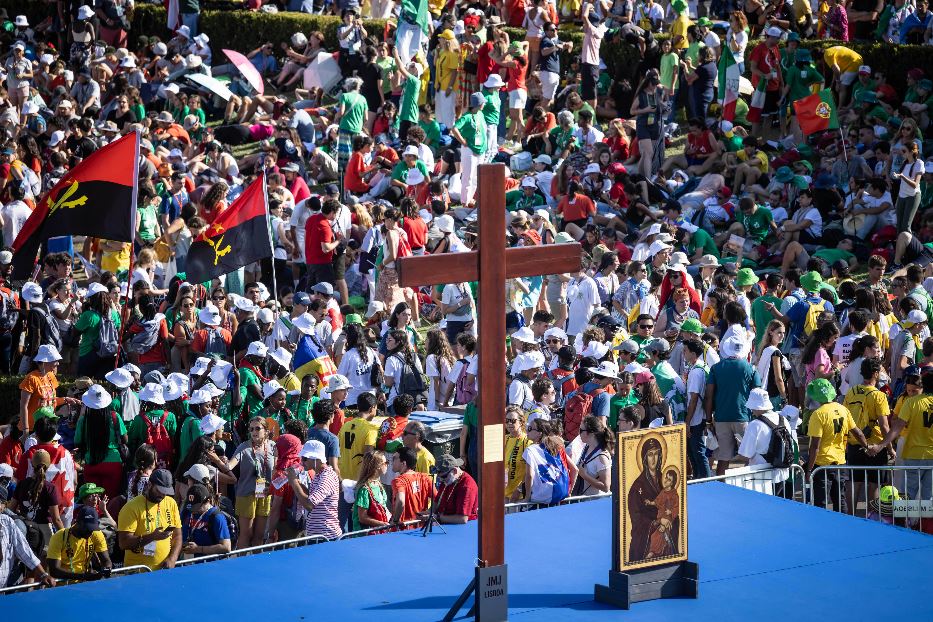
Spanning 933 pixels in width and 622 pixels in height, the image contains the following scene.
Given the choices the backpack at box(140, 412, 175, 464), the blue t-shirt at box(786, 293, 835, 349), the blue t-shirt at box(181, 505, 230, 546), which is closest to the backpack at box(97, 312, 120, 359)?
the backpack at box(140, 412, 175, 464)

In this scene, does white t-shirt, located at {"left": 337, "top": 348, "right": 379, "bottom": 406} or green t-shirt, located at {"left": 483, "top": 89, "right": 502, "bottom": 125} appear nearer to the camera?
white t-shirt, located at {"left": 337, "top": 348, "right": 379, "bottom": 406}

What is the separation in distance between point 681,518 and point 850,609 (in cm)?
108

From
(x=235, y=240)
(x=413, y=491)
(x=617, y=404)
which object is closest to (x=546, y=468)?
(x=413, y=491)

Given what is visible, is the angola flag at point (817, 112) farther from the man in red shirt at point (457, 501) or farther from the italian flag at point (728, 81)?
the man in red shirt at point (457, 501)

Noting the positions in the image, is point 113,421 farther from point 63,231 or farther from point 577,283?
point 577,283

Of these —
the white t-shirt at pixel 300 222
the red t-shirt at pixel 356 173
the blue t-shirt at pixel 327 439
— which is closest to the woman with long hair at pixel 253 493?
the blue t-shirt at pixel 327 439

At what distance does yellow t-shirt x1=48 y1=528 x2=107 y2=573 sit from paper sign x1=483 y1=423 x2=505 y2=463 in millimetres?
4353

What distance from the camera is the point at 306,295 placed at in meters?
16.4

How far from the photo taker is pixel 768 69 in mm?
23531

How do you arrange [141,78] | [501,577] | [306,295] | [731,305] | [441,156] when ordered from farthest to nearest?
[141,78] < [441,156] < [306,295] < [731,305] < [501,577]

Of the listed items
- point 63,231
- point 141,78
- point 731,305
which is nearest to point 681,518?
point 731,305

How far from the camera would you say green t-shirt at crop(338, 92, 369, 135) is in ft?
72.3

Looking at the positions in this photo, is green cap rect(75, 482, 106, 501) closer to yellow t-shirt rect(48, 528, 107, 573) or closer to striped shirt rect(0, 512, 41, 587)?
yellow t-shirt rect(48, 528, 107, 573)

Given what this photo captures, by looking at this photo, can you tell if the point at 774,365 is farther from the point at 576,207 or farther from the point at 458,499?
the point at 576,207
